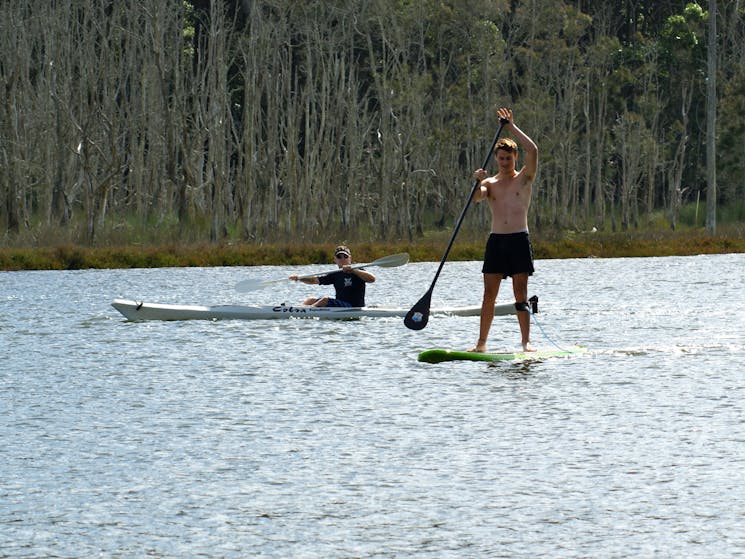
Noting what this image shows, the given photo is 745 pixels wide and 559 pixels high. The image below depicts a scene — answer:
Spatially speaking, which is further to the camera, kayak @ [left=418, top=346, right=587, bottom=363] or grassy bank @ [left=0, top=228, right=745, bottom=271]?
grassy bank @ [left=0, top=228, right=745, bottom=271]

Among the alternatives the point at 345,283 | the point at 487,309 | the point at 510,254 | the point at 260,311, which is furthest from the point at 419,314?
the point at 260,311

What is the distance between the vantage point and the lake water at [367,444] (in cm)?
720

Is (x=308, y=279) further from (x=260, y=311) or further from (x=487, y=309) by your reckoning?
(x=487, y=309)

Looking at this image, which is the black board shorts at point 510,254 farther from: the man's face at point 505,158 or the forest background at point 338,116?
the forest background at point 338,116

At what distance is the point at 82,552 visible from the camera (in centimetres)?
689

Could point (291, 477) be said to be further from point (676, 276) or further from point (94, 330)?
point (676, 276)

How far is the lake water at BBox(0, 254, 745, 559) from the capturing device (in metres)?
7.20

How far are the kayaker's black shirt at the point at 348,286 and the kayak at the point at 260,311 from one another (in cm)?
19

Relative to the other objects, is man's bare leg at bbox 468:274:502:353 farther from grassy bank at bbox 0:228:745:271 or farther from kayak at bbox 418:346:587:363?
grassy bank at bbox 0:228:745:271

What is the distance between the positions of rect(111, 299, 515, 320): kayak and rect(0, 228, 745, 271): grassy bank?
15638mm

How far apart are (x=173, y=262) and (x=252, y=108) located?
24.7 feet

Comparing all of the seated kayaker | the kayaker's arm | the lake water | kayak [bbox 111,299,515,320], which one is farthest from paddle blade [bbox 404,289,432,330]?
the kayaker's arm

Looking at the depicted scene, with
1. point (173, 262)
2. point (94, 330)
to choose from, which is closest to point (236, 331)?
point (94, 330)

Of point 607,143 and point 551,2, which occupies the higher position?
point 551,2
